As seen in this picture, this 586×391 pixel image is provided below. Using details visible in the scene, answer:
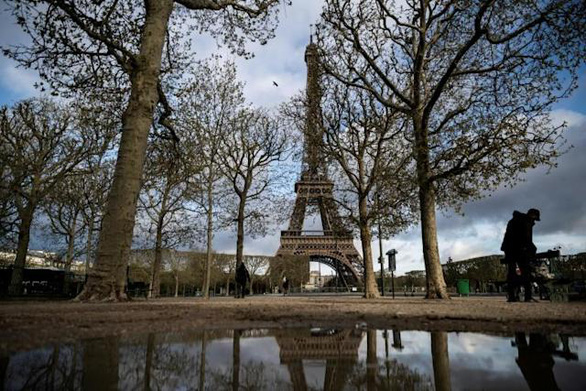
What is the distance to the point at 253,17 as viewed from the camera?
12.4m

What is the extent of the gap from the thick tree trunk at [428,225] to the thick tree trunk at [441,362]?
37.2ft

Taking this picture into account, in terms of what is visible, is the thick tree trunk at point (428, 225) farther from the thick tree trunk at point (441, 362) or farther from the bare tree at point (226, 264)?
the bare tree at point (226, 264)

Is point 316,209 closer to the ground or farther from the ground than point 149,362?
farther from the ground

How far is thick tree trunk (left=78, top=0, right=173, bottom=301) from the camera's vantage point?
7.17 metres

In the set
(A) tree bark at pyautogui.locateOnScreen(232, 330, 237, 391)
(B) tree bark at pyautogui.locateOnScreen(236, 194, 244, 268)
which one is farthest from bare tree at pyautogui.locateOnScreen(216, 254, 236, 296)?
(A) tree bark at pyautogui.locateOnScreen(232, 330, 237, 391)

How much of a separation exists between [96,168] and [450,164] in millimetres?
22821

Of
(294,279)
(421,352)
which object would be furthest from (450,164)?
(294,279)

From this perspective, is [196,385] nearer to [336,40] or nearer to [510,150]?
[510,150]

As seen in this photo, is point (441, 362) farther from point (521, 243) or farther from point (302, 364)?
point (521, 243)

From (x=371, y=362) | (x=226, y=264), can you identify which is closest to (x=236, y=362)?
(x=371, y=362)

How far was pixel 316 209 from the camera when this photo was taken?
2205cm

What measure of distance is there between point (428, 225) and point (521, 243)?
10.4 ft

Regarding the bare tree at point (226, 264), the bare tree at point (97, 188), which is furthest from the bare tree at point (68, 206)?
the bare tree at point (226, 264)

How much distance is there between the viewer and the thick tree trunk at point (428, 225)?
1312 cm
